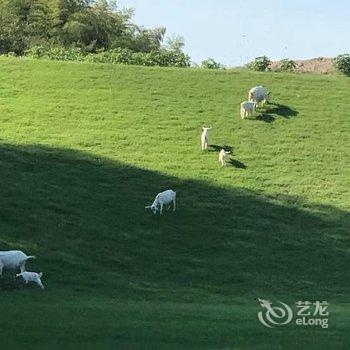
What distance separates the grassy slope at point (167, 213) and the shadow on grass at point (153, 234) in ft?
0.20

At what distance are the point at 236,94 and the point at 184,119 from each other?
410 centimetres

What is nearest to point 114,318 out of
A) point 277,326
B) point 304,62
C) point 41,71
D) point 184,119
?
point 277,326

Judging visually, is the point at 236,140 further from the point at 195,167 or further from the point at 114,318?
the point at 114,318

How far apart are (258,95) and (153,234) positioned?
501 inches

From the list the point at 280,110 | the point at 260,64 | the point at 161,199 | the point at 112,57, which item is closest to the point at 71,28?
the point at 112,57

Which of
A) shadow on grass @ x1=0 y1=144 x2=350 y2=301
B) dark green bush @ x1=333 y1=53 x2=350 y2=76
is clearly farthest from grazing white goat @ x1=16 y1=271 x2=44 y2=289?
dark green bush @ x1=333 y1=53 x2=350 y2=76

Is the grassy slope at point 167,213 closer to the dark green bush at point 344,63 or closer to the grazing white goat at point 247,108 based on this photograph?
the grazing white goat at point 247,108

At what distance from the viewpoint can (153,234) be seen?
22.0 meters

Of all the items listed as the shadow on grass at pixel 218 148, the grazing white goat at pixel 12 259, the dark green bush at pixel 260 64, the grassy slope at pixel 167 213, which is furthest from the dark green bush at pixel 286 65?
the grazing white goat at pixel 12 259

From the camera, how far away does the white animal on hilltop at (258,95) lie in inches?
1291

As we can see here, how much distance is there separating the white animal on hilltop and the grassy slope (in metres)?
0.56

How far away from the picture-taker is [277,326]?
1295cm

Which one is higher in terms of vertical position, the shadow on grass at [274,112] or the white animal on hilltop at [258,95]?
the white animal on hilltop at [258,95]

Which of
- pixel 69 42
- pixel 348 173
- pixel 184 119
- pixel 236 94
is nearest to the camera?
pixel 348 173
